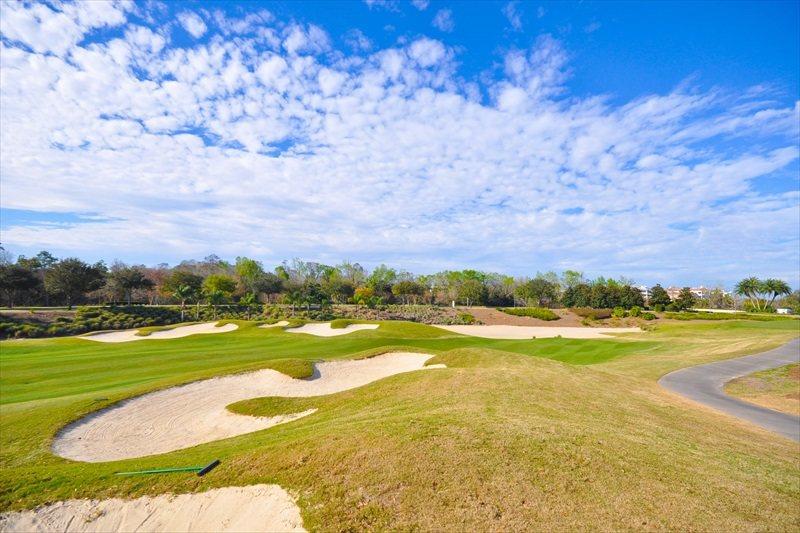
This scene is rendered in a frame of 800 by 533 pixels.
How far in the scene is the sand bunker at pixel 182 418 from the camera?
34.4 feet

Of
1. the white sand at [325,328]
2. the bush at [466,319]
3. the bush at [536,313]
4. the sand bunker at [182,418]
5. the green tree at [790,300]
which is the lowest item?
the sand bunker at [182,418]

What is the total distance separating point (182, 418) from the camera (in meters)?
12.7

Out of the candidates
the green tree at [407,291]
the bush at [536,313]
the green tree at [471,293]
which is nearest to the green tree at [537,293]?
the green tree at [471,293]

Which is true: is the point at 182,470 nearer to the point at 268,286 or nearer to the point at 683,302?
the point at 268,286

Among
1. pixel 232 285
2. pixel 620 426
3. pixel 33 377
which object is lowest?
pixel 33 377

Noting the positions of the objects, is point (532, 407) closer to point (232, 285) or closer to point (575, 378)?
point (575, 378)

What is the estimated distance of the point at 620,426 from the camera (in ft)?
29.5

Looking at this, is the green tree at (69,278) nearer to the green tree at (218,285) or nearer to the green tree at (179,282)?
the green tree at (179,282)

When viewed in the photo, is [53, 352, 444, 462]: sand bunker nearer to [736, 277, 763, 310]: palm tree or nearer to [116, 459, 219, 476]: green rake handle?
[116, 459, 219, 476]: green rake handle

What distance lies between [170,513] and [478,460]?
4772mm

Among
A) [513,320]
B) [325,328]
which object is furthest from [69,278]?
[513,320]

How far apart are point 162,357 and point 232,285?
1803 inches

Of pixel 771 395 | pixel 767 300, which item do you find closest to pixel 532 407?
pixel 771 395

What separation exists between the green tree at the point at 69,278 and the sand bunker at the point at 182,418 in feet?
176
